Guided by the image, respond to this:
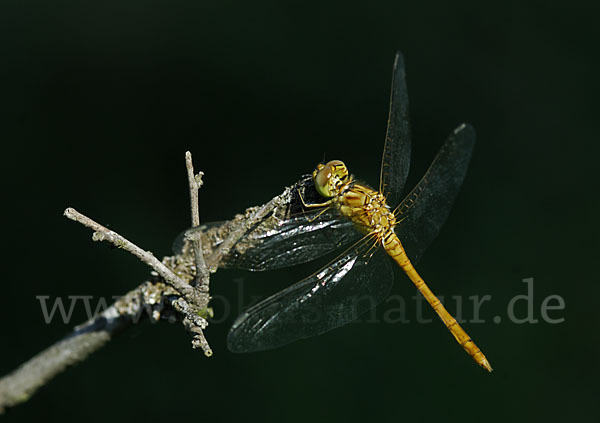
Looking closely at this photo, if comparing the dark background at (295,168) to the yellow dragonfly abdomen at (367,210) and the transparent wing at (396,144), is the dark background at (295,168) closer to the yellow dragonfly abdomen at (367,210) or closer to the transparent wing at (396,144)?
the yellow dragonfly abdomen at (367,210)

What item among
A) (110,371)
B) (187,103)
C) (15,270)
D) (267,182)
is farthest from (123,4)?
(110,371)

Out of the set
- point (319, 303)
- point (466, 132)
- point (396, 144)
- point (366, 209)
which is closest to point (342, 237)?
point (366, 209)

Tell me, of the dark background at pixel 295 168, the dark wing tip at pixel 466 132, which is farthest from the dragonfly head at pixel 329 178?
the dark background at pixel 295 168

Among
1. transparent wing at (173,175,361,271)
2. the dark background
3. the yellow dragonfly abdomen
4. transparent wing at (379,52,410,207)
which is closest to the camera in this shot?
transparent wing at (173,175,361,271)

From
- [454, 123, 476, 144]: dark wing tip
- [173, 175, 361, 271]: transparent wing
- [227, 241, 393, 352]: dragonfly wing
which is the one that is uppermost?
[454, 123, 476, 144]: dark wing tip

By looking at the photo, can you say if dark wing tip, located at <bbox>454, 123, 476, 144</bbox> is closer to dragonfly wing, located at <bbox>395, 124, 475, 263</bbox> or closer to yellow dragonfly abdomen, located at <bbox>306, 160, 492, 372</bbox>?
dragonfly wing, located at <bbox>395, 124, 475, 263</bbox>

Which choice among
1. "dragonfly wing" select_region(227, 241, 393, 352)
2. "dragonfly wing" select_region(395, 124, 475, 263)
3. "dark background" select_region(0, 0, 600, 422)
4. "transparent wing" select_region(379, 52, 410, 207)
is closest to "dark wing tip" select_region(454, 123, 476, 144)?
"dragonfly wing" select_region(395, 124, 475, 263)

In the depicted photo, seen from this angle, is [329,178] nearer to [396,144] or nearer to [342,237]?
[342,237]
